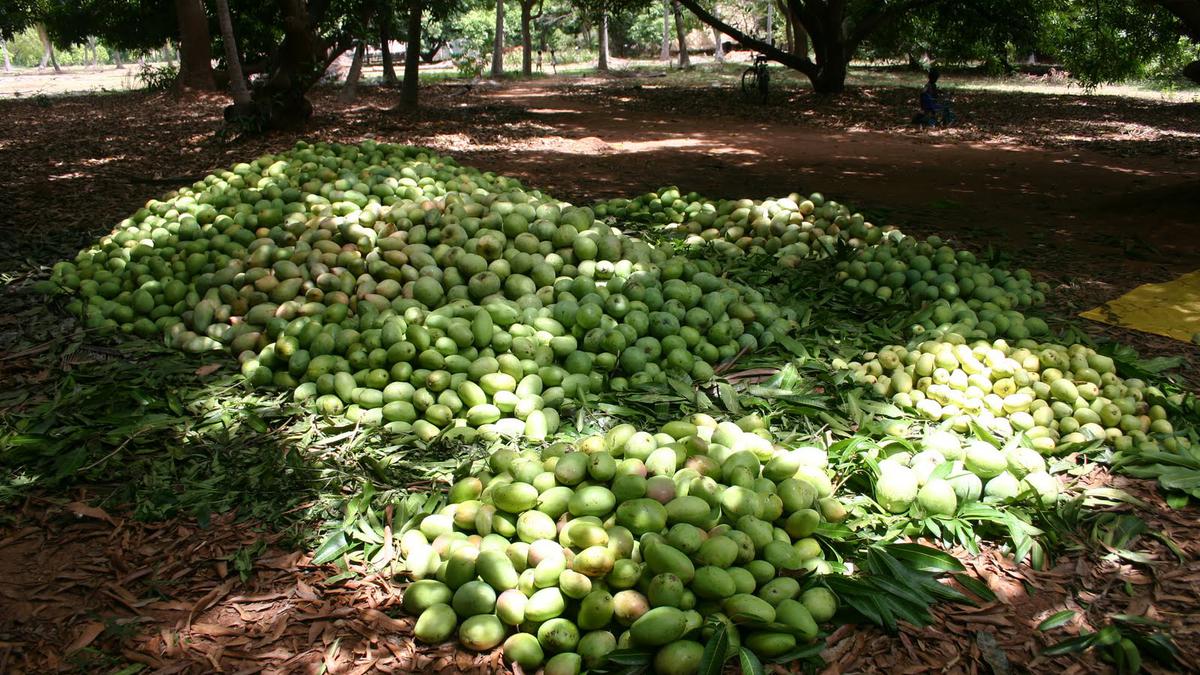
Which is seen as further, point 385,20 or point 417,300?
point 385,20

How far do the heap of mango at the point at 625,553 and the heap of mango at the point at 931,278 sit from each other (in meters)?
2.56

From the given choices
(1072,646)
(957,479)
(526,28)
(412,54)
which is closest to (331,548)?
(957,479)

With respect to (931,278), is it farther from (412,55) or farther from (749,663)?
(412,55)

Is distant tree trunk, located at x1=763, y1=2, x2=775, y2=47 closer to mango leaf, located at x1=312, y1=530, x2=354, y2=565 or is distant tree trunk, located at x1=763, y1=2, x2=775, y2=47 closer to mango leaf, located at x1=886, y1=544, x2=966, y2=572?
mango leaf, located at x1=886, y1=544, x2=966, y2=572

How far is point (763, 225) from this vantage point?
6375 millimetres

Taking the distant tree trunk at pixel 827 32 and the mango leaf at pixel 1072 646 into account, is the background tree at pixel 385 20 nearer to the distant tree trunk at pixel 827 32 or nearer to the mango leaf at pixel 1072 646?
the distant tree trunk at pixel 827 32

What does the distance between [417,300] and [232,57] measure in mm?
9585

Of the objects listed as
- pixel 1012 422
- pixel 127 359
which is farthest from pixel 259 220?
pixel 1012 422

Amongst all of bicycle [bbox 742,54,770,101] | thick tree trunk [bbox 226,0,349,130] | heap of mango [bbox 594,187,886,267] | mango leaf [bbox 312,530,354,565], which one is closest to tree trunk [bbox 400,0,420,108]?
thick tree trunk [bbox 226,0,349,130]

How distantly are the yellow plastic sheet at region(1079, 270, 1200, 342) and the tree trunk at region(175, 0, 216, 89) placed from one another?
19868mm

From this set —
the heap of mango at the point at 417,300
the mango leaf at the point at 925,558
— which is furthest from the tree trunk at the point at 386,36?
the mango leaf at the point at 925,558

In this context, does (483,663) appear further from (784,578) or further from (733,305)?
(733,305)

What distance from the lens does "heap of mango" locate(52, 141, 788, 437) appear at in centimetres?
390

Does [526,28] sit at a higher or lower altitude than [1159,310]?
higher
